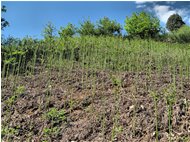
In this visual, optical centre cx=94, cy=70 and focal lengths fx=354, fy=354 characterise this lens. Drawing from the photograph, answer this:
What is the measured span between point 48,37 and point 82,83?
285 centimetres

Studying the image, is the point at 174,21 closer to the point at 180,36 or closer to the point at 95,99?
the point at 180,36

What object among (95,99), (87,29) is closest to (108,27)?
(87,29)

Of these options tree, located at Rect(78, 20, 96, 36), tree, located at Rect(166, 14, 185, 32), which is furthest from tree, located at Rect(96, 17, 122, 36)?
tree, located at Rect(166, 14, 185, 32)

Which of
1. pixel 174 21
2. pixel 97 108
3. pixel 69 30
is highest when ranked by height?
pixel 174 21

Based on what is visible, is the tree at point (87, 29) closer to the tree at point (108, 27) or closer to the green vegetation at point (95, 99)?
the tree at point (108, 27)

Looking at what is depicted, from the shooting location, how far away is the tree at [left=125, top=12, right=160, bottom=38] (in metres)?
13.0

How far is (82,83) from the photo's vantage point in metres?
4.82

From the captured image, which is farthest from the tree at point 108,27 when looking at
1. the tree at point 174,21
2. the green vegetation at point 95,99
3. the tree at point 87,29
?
the tree at point 174,21

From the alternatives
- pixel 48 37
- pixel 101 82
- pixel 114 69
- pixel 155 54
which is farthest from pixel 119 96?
pixel 48 37

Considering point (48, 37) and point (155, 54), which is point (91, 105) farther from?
point (48, 37)

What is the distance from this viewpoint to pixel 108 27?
12688 mm

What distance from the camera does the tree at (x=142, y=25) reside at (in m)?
13.0

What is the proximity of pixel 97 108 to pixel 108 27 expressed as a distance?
29.5ft

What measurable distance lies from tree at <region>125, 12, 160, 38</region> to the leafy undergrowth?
807cm
